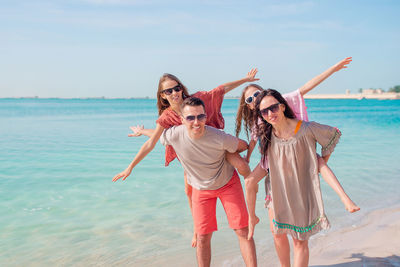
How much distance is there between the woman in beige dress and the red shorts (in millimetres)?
291

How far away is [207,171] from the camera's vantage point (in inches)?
136

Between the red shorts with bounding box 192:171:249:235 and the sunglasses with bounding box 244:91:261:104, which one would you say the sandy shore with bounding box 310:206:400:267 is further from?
the sunglasses with bounding box 244:91:261:104

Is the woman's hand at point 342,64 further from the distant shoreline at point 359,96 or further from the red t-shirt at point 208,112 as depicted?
the distant shoreline at point 359,96

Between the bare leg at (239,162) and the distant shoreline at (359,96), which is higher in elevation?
the bare leg at (239,162)

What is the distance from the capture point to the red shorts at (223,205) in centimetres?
352

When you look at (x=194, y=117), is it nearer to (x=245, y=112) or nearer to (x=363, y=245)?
(x=245, y=112)

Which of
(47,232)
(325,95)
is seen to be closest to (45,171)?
(47,232)

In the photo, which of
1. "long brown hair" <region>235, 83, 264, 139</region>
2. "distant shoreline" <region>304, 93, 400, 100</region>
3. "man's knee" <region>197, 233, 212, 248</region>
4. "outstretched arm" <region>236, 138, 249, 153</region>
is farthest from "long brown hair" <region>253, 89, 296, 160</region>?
"distant shoreline" <region>304, 93, 400, 100</region>

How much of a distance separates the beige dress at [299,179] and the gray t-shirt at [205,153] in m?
0.47

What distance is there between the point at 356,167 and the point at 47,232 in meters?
7.93

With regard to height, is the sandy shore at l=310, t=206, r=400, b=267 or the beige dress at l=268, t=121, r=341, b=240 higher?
the beige dress at l=268, t=121, r=341, b=240

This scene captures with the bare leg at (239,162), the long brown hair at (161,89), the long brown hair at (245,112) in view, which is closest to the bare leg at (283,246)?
the bare leg at (239,162)

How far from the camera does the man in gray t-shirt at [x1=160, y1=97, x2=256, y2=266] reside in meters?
3.29

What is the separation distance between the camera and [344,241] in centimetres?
496
